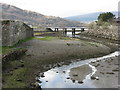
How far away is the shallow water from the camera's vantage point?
20578 mm

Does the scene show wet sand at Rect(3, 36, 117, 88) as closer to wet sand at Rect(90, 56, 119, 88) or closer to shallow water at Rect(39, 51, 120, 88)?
shallow water at Rect(39, 51, 120, 88)

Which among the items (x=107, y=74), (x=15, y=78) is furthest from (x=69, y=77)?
(x=15, y=78)

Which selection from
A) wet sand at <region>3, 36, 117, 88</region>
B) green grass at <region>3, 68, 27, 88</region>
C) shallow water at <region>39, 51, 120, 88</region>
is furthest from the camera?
wet sand at <region>3, 36, 117, 88</region>

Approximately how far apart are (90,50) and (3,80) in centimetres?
2456

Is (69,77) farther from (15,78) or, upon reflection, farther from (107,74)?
(15,78)

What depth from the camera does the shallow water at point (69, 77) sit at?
20.6 metres

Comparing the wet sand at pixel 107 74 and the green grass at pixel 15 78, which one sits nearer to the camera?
the green grass at pixel 15 78

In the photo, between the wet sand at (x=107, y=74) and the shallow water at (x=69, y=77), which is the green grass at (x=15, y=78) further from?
the wet sand at (x=107, y=74)

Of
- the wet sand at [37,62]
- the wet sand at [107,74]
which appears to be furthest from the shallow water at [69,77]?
the wet sand at [37,62]

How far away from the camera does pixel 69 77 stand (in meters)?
23.3

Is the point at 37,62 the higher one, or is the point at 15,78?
the point at 37,62

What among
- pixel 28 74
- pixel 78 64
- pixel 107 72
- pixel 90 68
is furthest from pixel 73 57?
pixel 28 74

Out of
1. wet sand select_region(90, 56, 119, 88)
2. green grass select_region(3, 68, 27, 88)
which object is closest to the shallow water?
wet sand select_region(90, 56, 119, 88)

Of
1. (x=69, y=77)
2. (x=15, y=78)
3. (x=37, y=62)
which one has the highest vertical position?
(x=37, y=62)
